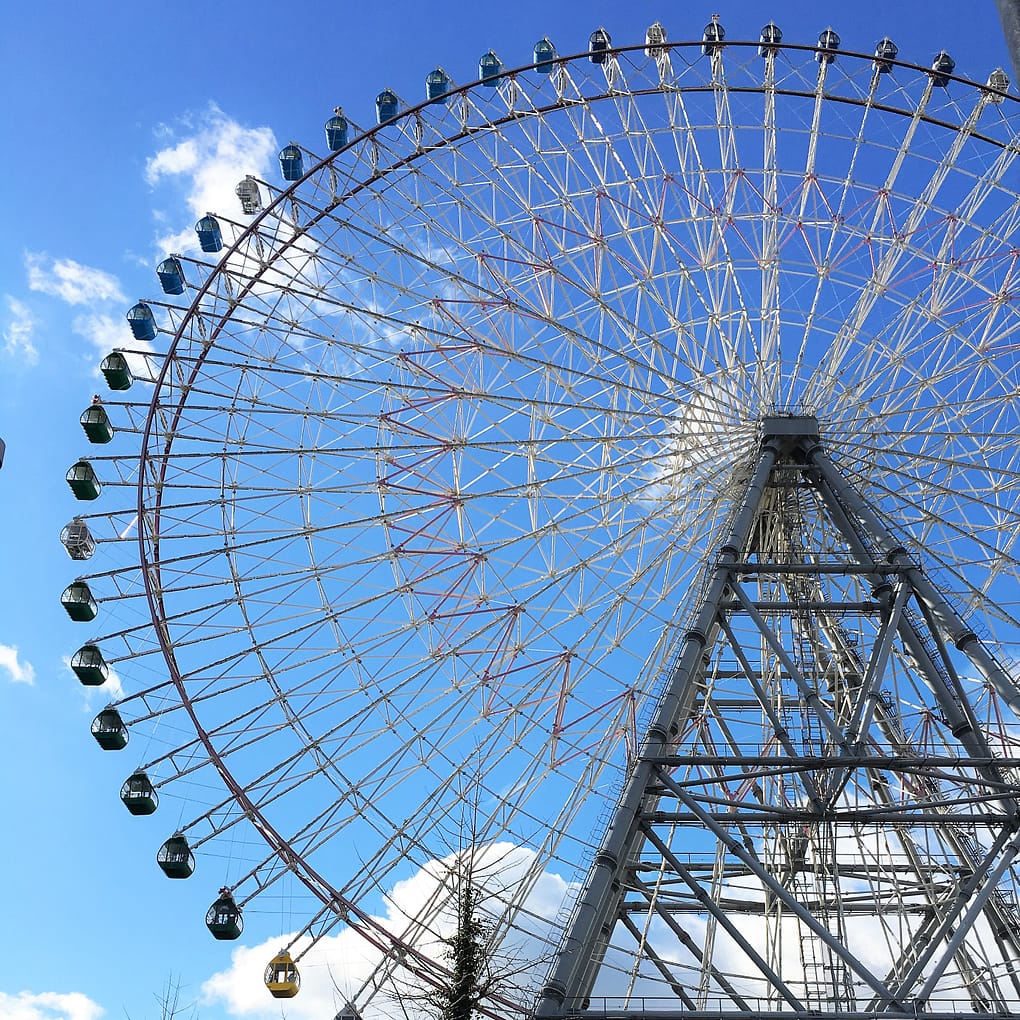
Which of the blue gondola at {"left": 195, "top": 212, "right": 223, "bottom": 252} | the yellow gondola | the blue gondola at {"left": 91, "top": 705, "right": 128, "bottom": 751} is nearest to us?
the yellow gondola

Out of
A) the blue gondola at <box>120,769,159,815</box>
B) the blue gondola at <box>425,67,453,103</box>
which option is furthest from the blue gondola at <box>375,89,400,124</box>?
the blue gondola at <box>120,769,159,815</box>

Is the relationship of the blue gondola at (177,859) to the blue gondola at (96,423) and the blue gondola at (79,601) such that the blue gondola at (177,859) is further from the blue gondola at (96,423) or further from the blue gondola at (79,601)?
the blue gondola at (96,423)

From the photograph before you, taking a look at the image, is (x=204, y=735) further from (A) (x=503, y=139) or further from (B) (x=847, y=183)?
(B) (x=847, y=183)

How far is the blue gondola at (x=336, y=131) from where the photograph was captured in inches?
1206

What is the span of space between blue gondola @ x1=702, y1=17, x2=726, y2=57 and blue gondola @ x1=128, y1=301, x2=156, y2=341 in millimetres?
14573

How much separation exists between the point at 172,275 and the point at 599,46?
37.8 ft

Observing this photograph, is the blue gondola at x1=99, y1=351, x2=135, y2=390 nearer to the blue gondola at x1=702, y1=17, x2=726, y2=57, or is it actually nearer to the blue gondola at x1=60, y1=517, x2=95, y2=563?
the blue gondola at x1=60, y1=517, x2=95, y2=563

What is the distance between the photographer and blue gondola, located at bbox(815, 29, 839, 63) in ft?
102

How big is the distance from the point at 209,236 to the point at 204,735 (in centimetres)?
1157

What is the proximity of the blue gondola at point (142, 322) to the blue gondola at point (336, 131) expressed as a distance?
18.7 ft

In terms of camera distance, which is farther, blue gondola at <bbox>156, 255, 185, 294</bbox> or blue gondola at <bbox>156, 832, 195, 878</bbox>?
blue gondola at <bbox>156, 255, 185, 294</bbox>

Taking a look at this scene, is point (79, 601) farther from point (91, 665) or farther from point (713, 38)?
point (713, 38)

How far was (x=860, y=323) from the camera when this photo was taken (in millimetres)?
28984

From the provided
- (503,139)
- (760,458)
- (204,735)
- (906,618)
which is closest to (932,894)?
(906,618)
